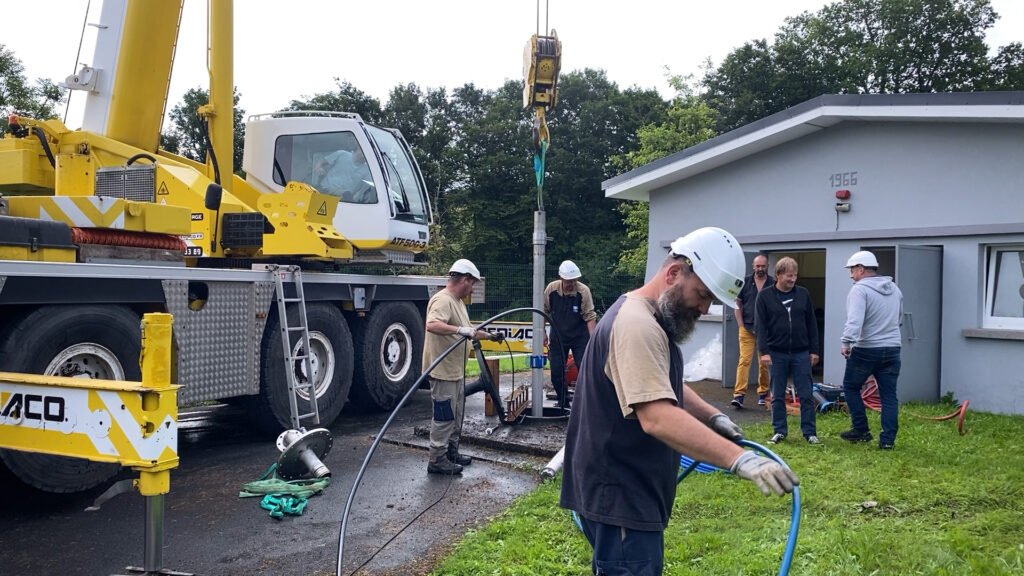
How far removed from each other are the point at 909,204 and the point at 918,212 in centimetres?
16

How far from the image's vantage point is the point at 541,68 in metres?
8.15

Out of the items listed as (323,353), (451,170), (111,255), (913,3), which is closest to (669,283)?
(111,255)

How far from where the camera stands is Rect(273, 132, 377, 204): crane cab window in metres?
9.39

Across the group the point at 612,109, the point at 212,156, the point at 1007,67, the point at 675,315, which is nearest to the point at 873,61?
Answer: the point at 1007,67

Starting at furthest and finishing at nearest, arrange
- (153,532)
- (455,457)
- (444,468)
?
(455,457) → (444,468) → (153,532)

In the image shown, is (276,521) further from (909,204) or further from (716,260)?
(909,204)

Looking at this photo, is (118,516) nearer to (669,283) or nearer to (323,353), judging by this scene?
(323,353)

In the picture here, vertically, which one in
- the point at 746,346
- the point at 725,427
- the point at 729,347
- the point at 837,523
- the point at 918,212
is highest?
the point at 918,212

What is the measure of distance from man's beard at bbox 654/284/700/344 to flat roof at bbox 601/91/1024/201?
26.4 feet

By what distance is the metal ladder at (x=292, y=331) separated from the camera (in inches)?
296

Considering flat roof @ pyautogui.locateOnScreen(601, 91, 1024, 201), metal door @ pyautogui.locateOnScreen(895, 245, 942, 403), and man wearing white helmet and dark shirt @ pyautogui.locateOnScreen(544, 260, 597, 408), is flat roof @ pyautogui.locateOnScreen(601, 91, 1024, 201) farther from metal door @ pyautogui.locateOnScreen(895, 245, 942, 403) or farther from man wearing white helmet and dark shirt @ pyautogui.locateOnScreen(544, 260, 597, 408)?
man wearing white helmet and dark shirt @ pyautogui.locateOnScreen(544, 260, 597, 408)

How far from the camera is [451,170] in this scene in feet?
129

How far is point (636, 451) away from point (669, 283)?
→ 0.59 m

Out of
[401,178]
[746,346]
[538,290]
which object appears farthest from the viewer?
[401,178]
